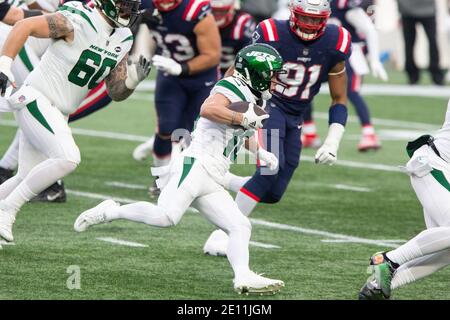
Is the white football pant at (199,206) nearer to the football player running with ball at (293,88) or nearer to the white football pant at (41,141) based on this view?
the white football pant at (41,141)

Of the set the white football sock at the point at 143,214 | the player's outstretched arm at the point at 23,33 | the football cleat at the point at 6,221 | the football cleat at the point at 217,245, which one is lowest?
the football cleat at the point at 217,245

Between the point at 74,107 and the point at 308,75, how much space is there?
1.42 metres

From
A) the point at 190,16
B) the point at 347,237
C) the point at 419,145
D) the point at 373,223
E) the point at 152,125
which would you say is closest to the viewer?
the point at 419,145

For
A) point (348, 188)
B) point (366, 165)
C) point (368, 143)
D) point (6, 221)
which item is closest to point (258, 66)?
point (6, 221)

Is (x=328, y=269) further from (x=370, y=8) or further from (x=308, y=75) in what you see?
(x=370, y=8)

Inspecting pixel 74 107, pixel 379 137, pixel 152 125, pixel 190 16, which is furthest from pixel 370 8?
pixel 74 107

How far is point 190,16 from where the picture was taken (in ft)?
30.5

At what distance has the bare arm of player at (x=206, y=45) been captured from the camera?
30.5ft

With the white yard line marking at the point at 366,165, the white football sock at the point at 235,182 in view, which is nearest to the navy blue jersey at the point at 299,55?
the white football sock at the point at 235,182

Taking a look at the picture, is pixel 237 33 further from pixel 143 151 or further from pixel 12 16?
pixel 12 16

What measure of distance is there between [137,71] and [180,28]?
212cm

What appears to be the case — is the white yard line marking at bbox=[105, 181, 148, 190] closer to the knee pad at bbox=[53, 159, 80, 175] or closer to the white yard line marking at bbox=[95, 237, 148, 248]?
the white yard line marking at bbox=[95, 237, 148, 248]

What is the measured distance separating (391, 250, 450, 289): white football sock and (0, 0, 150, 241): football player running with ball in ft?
6.72

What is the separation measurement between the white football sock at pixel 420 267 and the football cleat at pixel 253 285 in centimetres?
63
